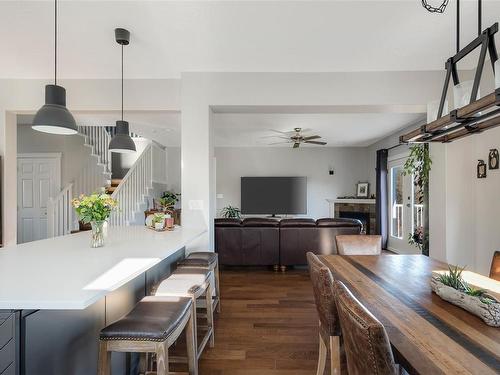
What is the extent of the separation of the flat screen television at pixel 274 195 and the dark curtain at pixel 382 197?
202cm

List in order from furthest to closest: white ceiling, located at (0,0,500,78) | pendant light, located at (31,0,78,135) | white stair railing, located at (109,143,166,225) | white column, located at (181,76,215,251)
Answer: white stair railing, located at (109,143,166,225)
white column, located at (181,76,215,251)
white ceiling, located at (0,0,500,78)
pendant light, located at (31,0,78,135)

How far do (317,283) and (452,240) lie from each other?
268 centimetres

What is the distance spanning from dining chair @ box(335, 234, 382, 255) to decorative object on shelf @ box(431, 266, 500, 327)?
1.11 meters

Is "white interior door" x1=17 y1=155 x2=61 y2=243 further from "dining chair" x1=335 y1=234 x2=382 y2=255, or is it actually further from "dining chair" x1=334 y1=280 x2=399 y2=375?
"dining chair" x1=334 y1=280 x2=399 y2=375

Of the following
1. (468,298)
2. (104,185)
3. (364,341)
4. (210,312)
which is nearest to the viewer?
(364,341)

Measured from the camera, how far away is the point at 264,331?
2.59m

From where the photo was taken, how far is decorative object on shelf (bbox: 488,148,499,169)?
2.85 meters

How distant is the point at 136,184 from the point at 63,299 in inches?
205

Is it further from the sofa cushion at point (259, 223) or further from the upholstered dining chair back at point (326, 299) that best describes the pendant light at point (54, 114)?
the sofa cushion at point (259, 223)

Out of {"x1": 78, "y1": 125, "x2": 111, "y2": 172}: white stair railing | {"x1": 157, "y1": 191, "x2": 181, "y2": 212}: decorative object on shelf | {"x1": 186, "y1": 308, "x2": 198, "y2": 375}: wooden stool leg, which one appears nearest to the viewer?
{"x1": 186, "y1": 308, "x2": 198, "y2": 375}: wooden stool leg

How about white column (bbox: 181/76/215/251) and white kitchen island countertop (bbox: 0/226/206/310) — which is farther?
white column (bbox: 181/76/215/251)

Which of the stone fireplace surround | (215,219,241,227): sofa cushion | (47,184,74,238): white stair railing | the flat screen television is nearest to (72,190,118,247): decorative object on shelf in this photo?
(215,219,241,227): sofa cushion

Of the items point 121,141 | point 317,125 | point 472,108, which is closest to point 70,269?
point 121,141

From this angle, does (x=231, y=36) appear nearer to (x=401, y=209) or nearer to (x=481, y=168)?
(x=481, y=168)
